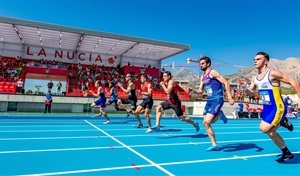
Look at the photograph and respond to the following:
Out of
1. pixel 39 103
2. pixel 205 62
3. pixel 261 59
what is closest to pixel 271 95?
pixel 261 59

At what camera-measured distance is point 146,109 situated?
8.96 meters

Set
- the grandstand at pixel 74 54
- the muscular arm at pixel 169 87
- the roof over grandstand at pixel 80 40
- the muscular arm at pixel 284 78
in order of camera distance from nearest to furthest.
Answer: the muscular arm at pixel 284 78
the muscular arm at pixel 169 87
the roof over grandstand at pixel 80 40
the grandstand at pixel 74 54

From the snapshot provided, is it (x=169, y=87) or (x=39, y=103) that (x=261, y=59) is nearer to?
(x=169, y=87)

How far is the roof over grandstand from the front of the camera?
2232 cm

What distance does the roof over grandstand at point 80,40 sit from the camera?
73.2ft

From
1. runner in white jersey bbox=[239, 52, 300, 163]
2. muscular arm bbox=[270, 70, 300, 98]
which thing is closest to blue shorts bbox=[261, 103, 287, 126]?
runner in white jersey bbox=[239, 52, 300, 163]

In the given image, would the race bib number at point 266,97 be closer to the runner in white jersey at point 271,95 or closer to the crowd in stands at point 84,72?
the runner in white jersey at point 271,95

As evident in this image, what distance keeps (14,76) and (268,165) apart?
25.0 metres

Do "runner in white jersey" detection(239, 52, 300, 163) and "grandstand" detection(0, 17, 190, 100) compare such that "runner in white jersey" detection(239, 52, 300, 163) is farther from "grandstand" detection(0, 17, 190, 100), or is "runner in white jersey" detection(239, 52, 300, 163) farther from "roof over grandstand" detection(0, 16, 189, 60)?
"roof over grandstand" detection(0, 16, 189, 60)

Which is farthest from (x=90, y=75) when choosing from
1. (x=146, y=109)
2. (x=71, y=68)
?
(x=146, y=109)

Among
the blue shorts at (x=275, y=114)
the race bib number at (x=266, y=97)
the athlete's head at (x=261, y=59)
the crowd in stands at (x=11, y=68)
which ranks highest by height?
the crowd in stands at (x=11, y=68)

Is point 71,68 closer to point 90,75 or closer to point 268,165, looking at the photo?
point 90,75

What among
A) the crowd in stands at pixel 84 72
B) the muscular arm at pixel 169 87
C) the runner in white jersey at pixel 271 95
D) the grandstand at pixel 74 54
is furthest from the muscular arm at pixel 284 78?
the crowd in stands at pixel 84 72

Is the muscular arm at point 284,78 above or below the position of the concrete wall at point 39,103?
above
